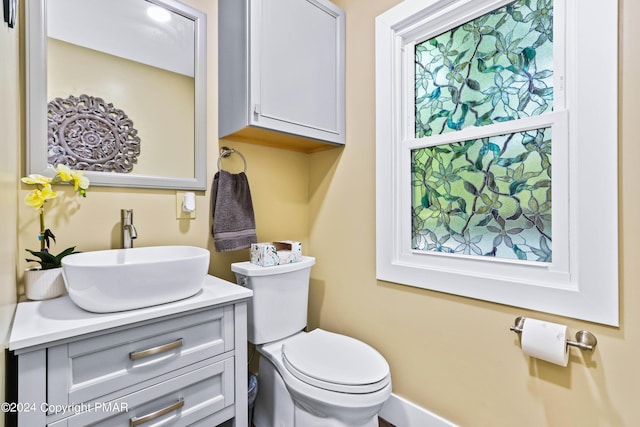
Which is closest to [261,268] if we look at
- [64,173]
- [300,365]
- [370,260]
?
[300,365]

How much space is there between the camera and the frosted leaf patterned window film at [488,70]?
1107 mm

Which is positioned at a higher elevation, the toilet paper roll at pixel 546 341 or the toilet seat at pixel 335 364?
the toilet paper roll at pixel 546 341

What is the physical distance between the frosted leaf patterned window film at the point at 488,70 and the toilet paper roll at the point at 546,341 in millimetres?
758

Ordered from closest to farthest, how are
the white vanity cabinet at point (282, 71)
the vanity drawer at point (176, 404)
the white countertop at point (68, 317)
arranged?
1. the white countertop at point (68, 317)
2. the vanity drawer at point (176, 404)
3. the white vanity cabinet at point (282, 71)

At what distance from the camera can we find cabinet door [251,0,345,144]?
1.34 metres

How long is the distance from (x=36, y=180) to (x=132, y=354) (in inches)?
26.7

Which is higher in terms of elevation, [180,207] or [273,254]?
[180,207]

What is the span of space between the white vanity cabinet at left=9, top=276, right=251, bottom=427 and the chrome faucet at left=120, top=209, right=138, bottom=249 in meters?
0.27

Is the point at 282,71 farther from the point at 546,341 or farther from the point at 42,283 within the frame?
the point at 546,341

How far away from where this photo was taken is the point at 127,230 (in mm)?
1214

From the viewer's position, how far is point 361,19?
A: 1.59 metres

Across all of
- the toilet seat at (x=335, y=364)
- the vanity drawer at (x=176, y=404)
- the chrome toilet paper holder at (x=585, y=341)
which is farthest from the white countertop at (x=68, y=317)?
the chrome toilet paper holder at (x=585, y=341)

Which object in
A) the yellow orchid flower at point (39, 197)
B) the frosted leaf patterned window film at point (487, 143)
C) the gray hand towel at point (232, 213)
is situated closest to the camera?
the yellow orchid flower at point (39, 197)

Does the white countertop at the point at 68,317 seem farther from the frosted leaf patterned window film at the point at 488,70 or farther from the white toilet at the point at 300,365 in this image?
the frosted leaf patterned window film at the point at 488,70
